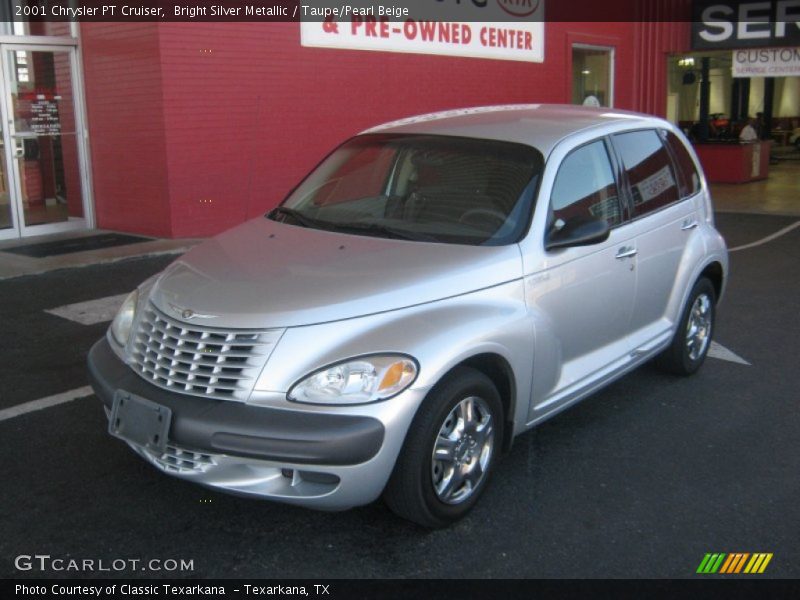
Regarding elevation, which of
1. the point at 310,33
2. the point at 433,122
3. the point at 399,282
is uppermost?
the point at 310,33

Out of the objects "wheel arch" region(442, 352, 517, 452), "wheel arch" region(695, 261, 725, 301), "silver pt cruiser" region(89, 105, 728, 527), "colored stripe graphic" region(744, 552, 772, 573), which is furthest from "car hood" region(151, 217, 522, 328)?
"wheel arch" region(695, 261, 725, 301)

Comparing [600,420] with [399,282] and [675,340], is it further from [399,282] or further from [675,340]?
[399,282]

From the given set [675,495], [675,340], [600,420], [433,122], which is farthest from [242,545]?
[675,340]

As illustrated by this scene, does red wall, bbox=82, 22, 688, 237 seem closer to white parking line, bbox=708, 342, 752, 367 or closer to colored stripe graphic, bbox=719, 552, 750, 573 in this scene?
white parking line, bbox=708, 342, 752, 367

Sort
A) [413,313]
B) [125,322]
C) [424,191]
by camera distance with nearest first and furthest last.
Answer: [413,313]
[125,322]
[424,191]

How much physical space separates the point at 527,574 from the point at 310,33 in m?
9.83

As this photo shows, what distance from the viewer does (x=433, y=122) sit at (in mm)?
5156

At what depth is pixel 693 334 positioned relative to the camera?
5.66m

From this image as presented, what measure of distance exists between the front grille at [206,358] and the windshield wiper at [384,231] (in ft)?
3.55

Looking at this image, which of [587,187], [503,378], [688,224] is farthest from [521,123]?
[503,378]

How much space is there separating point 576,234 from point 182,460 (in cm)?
210

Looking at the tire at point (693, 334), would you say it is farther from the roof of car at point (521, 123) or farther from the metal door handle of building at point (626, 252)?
the roof of car at point (521, 123)

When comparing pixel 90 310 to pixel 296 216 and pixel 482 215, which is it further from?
pixel 482 215

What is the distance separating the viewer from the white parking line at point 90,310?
7191mm
